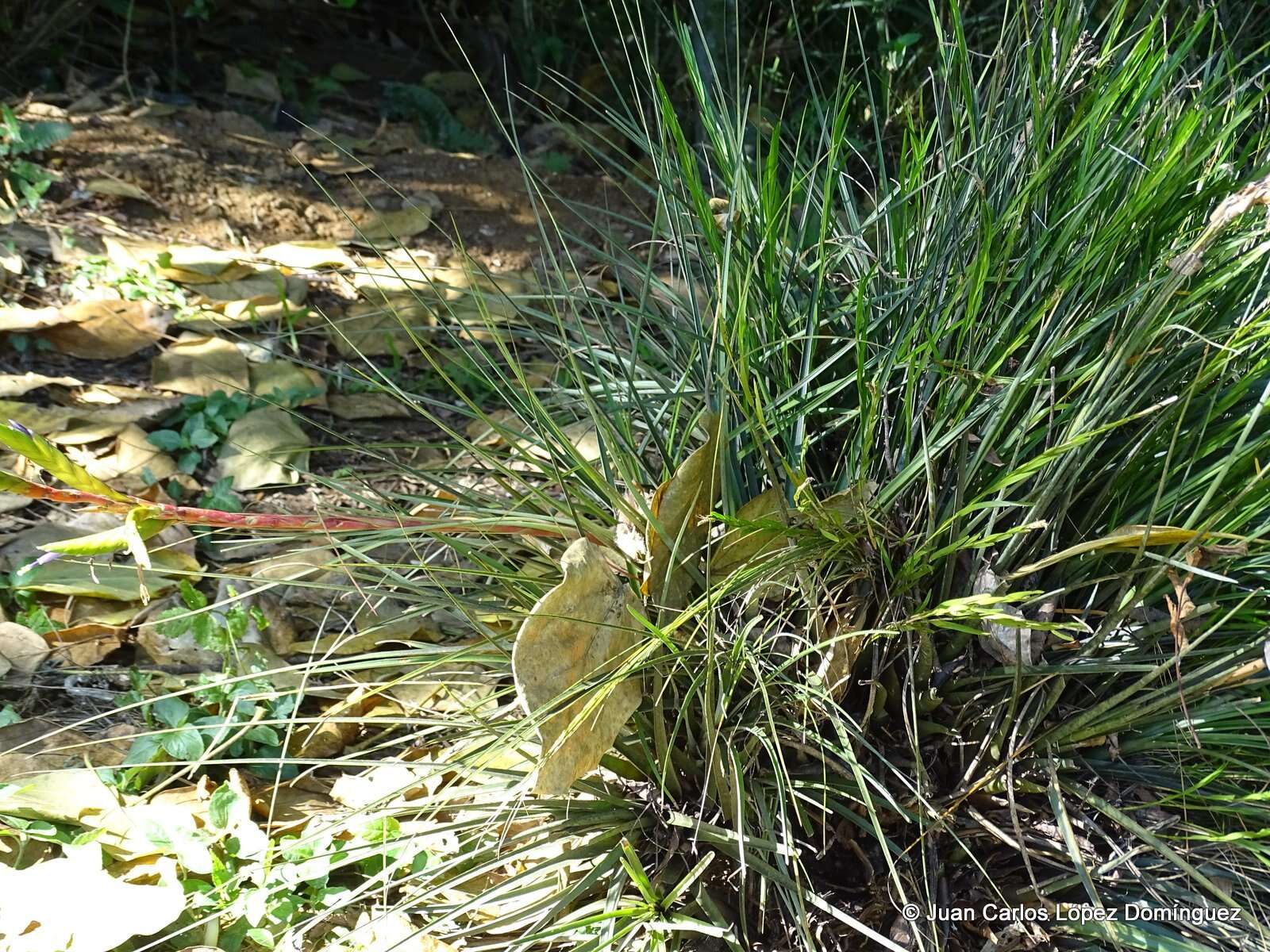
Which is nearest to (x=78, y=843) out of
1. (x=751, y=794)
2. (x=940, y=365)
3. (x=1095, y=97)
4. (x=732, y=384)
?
(x=751, y=794)

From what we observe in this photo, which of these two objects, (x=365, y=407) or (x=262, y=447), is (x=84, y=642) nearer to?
(x=262, y=447)

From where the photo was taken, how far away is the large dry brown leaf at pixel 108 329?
2.79 metres

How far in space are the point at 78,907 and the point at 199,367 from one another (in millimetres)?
1498

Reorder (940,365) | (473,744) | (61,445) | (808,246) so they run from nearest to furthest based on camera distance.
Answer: (940,365) → (473,744) → (808,246) → (61,445)

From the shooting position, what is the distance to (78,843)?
1636mm

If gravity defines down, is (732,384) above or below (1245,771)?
above

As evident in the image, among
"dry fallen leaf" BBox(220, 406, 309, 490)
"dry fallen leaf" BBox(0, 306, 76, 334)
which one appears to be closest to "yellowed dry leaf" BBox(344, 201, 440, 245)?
"dry fallen leaf" BBox(0, 306, 76, 334)

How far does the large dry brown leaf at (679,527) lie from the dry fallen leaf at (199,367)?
1.57 m

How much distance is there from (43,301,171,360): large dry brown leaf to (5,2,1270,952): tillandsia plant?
1.46 m

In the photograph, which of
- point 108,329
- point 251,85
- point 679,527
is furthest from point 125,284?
point 679,527

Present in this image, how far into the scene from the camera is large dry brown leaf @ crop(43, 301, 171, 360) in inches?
110

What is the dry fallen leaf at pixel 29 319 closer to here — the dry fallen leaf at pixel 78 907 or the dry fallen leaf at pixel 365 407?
the dry fallen leaf at pixel 365 407

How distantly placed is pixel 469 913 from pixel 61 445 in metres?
1.42

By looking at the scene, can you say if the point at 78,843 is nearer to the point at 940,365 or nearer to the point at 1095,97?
the point at 940,365
